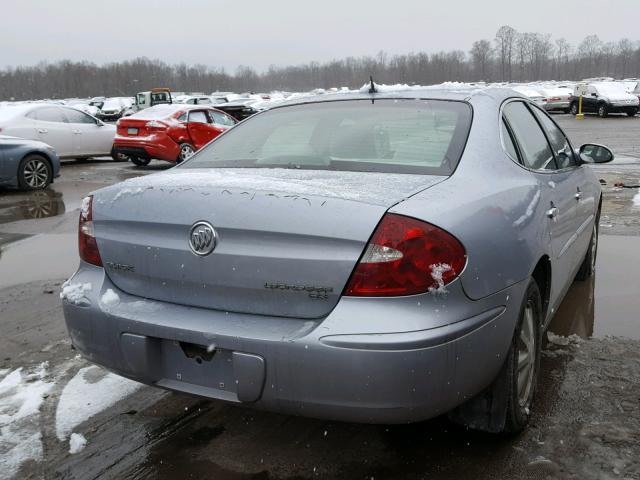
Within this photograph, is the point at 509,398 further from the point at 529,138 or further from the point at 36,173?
the point at 36,173

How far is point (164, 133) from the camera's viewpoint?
1416cm

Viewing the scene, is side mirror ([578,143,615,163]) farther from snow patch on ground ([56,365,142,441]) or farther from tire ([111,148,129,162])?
tire ([111,148,129,162])

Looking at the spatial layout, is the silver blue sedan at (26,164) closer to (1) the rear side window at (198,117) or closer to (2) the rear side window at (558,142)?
(1) the rear side window at (198,117)

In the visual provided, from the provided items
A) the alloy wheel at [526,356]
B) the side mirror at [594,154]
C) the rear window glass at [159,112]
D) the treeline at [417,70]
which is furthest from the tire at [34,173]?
the treeline at [417,70]

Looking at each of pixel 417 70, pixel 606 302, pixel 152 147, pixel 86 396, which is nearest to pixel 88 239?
pixel 86 396

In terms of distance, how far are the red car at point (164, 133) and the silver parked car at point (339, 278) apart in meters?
11.7

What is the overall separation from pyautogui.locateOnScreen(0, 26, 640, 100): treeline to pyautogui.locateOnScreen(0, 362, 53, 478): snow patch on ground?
355 ft

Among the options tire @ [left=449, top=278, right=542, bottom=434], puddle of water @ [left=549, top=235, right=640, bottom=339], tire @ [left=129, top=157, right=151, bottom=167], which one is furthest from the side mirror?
tire @ [left=129, top=157, right=151, bottom=167]

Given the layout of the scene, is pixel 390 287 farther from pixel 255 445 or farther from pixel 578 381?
pixel 578 381

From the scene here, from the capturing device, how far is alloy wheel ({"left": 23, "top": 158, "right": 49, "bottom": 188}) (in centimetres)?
1093

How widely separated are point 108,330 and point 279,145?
128cm

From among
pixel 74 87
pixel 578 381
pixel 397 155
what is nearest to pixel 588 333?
pixel 578 381

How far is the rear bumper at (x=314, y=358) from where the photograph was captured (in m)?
2.05

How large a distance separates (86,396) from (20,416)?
0.32 meters
